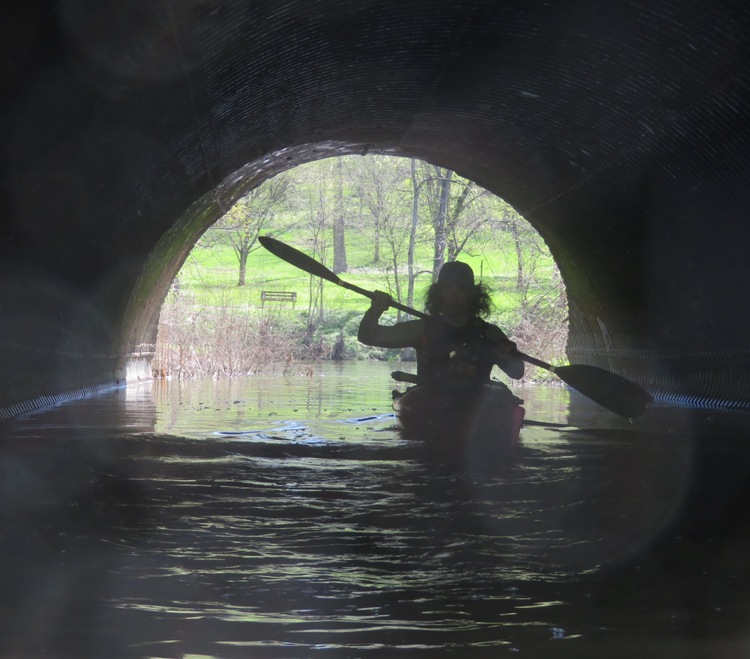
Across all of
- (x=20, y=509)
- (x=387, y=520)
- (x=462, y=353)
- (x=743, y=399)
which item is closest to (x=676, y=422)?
(x=743, y=399)

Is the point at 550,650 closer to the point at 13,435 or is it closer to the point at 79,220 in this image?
the point at 13,435

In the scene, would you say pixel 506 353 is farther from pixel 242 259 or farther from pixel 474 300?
pixel 242 259

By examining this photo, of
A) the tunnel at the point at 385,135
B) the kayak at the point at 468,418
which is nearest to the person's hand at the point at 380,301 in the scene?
the kayak at the point at 468,418

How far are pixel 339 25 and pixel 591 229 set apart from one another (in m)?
5.55

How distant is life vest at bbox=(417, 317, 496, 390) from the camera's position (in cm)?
946

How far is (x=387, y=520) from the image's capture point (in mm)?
5477

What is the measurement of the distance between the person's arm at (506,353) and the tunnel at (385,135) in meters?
2.20

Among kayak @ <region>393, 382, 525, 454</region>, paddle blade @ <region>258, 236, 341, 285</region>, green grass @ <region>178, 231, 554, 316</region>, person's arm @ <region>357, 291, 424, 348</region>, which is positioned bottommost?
kayak @ <region>393, 382, 525, 454</region>

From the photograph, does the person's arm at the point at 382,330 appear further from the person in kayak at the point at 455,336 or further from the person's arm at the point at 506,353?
the person's arm at the point at 506,353

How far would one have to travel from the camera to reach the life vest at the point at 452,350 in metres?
9.46

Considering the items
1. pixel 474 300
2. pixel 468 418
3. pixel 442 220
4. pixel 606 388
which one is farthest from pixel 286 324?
pixel 468 418

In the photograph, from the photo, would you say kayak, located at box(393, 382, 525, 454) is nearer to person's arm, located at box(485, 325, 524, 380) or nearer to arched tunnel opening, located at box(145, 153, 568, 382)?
person's arm, located at box(485, 325, 524, 380)

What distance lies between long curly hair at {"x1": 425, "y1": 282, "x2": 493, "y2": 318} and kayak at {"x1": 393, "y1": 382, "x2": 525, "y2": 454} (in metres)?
0.89

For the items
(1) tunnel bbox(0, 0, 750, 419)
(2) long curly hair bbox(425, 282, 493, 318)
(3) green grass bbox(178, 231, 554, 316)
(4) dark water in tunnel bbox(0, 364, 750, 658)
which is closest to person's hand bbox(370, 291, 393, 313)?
(2) long curly hair bbox(425, 282, 493, 318)
